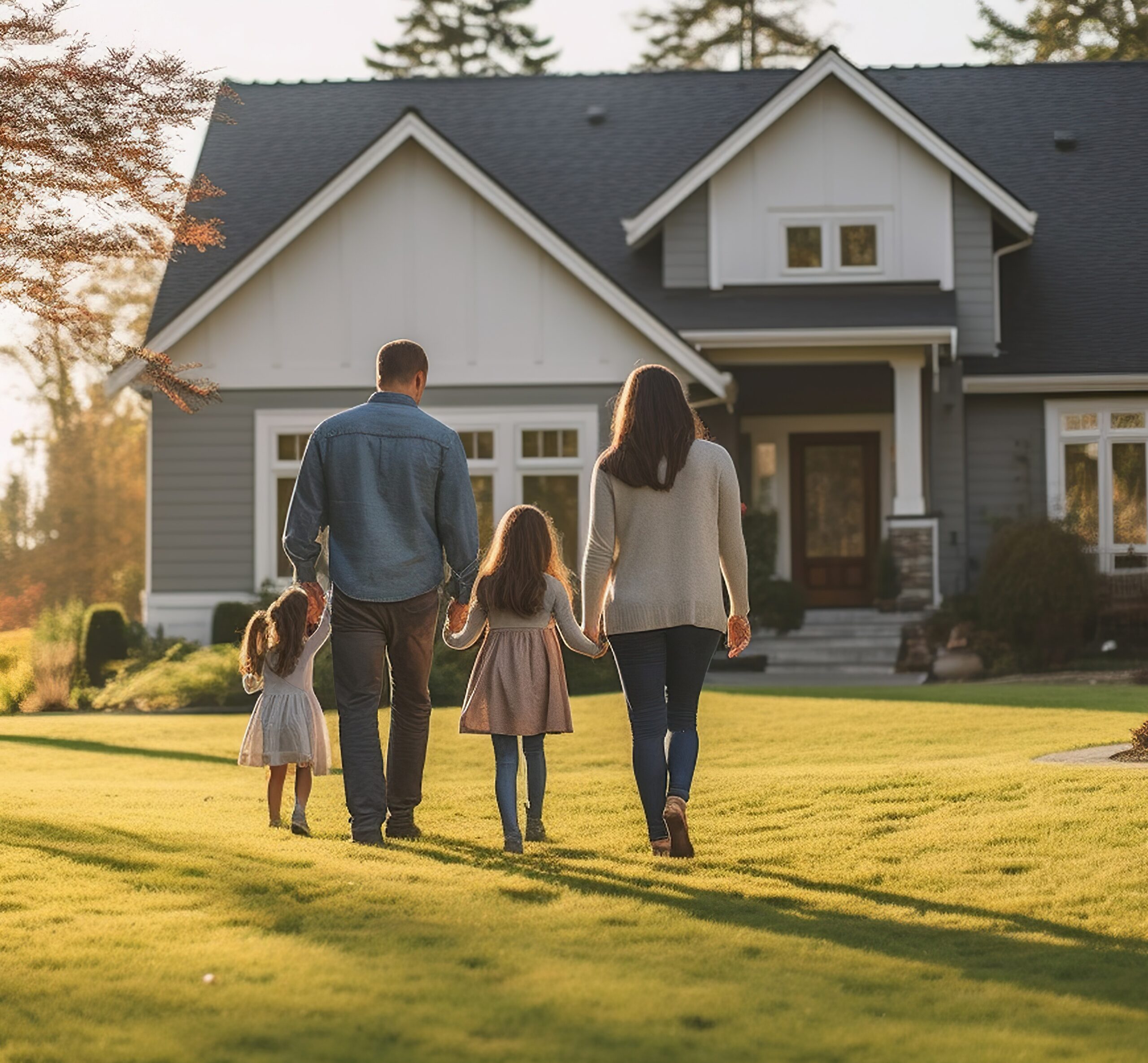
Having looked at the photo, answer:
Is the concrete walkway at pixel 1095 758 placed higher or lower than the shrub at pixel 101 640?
lower

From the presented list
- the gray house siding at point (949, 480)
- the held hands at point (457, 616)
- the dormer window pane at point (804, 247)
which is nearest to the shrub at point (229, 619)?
the dormer window pane at point (804, 247)

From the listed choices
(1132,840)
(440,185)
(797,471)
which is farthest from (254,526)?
(1132,840)

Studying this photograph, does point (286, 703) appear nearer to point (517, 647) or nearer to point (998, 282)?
point (517, 647)

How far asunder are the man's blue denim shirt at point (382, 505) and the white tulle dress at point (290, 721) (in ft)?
1.92

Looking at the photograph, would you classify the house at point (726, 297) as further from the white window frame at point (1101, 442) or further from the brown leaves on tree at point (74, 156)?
the brown leaves on tree at point (74, 156)

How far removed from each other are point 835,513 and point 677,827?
50.8 feet

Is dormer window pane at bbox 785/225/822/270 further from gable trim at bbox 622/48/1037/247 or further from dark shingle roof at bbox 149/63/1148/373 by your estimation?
gable trim at bbox 622/48/1037/247

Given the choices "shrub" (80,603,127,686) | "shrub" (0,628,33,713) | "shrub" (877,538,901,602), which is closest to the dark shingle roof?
"shrub" (877,538,901,602)

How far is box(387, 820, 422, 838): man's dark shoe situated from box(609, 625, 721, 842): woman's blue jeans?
116cm

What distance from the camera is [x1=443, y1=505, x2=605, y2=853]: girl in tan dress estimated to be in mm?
6375

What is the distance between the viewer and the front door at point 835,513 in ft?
69.3

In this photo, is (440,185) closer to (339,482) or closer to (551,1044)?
(339,482)

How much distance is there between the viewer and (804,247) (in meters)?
20.1

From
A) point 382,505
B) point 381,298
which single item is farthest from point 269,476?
point 382,505
